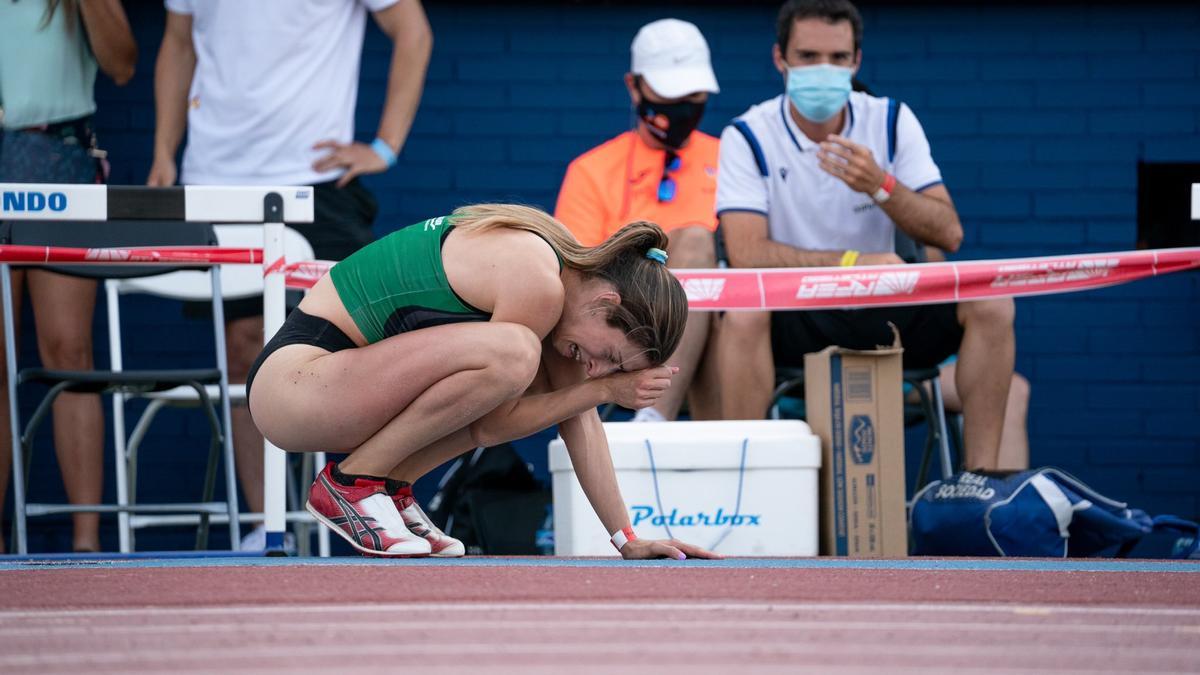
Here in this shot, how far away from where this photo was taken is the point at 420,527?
3.91 m

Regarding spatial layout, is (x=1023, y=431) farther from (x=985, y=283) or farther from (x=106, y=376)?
(x=106, y=376)

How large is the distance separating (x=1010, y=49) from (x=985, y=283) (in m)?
1.93

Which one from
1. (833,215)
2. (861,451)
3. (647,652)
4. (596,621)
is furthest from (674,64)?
(647,652)

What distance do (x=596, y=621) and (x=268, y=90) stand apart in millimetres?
3506

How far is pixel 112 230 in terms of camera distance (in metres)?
5.22

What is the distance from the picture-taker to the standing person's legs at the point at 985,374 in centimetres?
503

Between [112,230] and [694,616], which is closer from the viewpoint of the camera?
[694,616]

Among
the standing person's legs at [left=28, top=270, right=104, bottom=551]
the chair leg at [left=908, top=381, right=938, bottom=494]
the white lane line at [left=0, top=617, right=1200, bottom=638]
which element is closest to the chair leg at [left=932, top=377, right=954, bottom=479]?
the chair leg at [left=908, top=381, right=938, bottom=494]

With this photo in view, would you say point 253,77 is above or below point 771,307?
above

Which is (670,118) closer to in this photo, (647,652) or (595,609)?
(595,609)

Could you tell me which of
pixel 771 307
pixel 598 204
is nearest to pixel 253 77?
pixel 598 204

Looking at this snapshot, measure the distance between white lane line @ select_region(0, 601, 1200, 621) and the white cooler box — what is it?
1.75 meters

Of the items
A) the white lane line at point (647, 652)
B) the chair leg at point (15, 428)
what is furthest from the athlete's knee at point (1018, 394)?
the white lane line at point (647, 652)

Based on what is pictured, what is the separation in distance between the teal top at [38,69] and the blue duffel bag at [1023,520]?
314 cm
